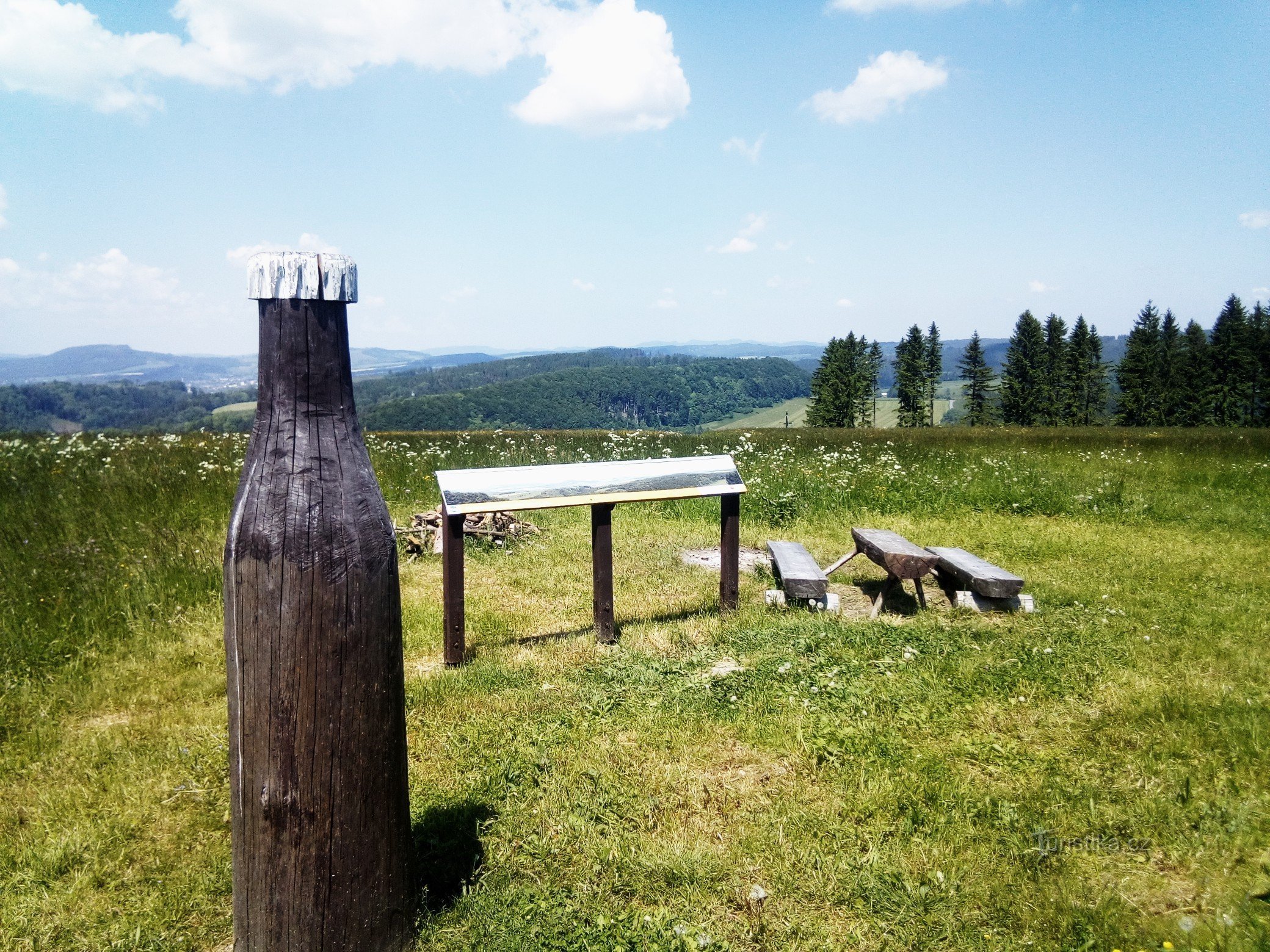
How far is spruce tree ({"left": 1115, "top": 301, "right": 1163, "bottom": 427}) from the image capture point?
6397 cm

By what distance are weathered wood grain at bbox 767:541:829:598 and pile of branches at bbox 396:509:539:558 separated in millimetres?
3524

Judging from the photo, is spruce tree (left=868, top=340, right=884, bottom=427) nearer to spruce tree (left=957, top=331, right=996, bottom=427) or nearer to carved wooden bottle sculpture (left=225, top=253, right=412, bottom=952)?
spruce tree (left=957, top=331, right=996, bottom=427)

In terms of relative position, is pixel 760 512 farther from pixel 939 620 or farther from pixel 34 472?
pixel 34 472

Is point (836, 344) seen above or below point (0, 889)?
above

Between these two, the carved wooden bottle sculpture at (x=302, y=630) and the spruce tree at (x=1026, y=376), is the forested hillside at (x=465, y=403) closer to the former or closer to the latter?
the spruce tree at (x=1026, y=376)

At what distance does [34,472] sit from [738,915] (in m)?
10.8

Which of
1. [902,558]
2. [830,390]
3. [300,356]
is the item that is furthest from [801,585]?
[830,390]

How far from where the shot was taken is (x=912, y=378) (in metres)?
77.3

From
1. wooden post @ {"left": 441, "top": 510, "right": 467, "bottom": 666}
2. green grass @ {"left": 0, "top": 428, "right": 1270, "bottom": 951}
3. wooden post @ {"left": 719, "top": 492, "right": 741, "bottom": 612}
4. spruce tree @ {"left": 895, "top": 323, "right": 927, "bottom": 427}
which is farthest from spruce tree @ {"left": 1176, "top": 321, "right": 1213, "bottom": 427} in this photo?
wooden post @ {"left": 441, "top": 510, "right": 467, "bottom": 666}

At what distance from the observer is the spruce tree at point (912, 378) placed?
77.3 meters

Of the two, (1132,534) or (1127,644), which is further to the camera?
(1132,534)

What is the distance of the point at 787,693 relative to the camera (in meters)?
4.44

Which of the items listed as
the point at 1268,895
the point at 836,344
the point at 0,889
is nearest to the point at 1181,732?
the point at 1268,895

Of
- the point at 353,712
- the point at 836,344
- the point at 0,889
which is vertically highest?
the point at 836,344
